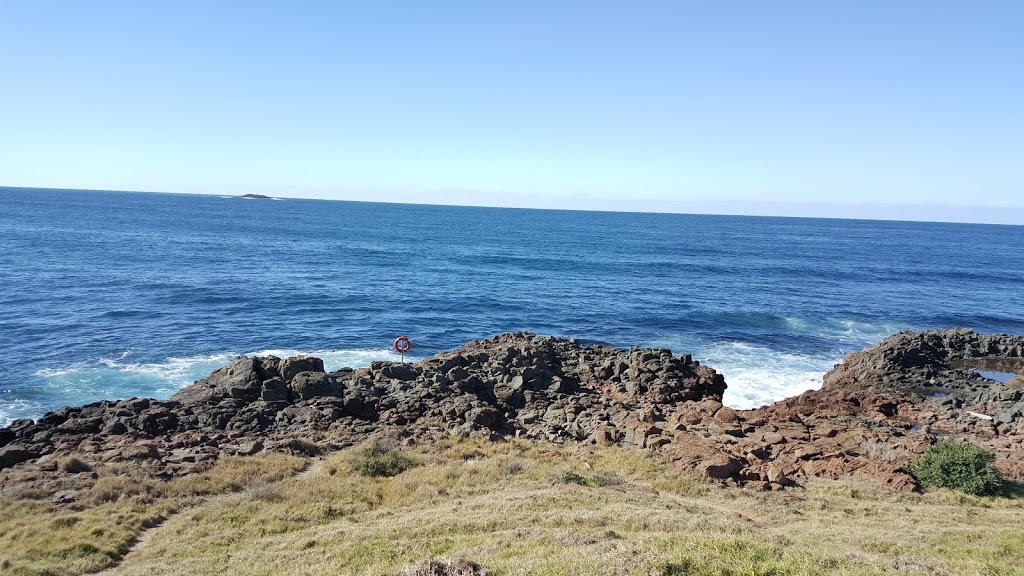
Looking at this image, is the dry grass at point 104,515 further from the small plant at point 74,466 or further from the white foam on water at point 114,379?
the white foam on water at point 114,379

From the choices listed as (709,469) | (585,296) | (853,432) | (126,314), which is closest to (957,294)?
(585,296)

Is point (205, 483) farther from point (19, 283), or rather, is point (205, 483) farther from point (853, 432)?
point (19, 283)

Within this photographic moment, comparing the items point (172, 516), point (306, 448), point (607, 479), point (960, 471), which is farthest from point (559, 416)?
point (172, 516)

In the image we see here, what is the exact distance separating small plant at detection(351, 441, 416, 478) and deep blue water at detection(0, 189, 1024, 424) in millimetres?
15974

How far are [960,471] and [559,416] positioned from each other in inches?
575

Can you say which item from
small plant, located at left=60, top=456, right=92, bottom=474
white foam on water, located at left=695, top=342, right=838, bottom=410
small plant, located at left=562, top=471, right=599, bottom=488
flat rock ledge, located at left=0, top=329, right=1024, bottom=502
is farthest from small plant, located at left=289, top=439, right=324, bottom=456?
white foam on water, located at left=695, top=342, right=838, bottom=410

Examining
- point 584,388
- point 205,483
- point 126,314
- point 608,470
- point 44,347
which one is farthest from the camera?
point 126,314

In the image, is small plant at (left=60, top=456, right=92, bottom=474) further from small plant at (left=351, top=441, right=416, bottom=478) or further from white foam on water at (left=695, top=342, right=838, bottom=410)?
white foam on water at (left=695, top=342, right=838, bottom=410)

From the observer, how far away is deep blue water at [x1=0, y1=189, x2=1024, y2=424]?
117ft

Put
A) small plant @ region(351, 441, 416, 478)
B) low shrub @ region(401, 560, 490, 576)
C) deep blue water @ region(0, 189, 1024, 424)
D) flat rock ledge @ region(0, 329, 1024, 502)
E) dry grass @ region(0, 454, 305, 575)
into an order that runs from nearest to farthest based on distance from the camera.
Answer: low shrub @ region(401, 560, 490, 576) → dry grass @ region(0, 454, 305, 575) → small plant @ region(351, 441, 416, 478) → flat rock ledge @ region(0, 329, 1024, 502) → deep blue water @ region(0, 189, 1024, 424)

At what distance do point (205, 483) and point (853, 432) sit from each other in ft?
79.1

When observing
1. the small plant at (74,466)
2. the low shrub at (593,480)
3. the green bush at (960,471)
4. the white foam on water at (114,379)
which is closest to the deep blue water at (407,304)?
the white foam on water at (114,379)

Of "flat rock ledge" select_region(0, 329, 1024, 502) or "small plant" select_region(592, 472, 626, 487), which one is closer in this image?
"small plant" select_region(592, 472, 626, 487)

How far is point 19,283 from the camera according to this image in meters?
52.6
